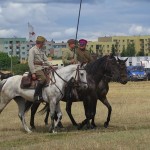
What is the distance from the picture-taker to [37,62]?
1479 cm

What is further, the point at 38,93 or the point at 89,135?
the point at 38,93

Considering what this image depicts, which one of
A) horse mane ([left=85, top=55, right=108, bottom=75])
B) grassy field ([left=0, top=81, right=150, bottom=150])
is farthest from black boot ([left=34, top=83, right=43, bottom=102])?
horse mane ([left=85, top=55, right=108, bottom=75])

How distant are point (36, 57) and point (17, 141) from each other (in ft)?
10.2

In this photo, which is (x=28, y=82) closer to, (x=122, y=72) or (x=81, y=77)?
(x=81, y=77)

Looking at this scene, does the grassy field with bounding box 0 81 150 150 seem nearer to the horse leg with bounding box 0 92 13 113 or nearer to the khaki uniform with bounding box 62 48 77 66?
the horse leg with bounding box 0 92 13 113

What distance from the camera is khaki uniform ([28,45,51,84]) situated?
1455cm

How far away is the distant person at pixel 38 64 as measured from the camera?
1453cm

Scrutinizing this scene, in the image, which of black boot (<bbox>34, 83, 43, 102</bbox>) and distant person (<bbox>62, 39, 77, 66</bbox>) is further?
distant person (<bbox>62, 39, 77, 66</bbox>)

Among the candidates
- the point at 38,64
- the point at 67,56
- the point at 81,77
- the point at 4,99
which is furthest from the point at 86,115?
the point at 4,99

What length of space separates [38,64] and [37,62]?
0.22 feet

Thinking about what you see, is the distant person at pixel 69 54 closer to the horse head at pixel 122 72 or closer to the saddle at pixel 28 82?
the saddle at pixel 28 82

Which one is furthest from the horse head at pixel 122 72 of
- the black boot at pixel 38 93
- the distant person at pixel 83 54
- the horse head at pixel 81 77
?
the black boot at pixel 38 93

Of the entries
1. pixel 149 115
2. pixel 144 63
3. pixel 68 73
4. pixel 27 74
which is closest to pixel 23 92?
pixel 27 74

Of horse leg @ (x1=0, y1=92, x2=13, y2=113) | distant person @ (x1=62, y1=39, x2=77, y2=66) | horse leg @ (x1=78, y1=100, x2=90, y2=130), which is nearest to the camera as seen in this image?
horse leg @ (x1=78, y1=100, x2=90, y2=130)
